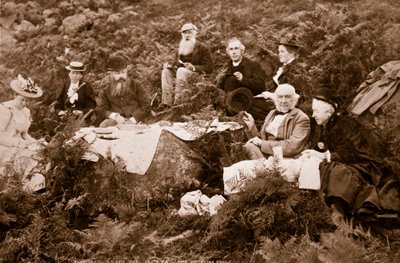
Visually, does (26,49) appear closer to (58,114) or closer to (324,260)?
(58,114)

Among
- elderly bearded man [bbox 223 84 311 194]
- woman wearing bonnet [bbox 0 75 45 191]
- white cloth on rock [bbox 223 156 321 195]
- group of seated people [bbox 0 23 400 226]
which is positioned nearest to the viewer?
group of seated people [bbox 0 23 400 226]

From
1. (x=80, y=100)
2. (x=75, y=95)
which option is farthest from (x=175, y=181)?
(x=75, y=95)

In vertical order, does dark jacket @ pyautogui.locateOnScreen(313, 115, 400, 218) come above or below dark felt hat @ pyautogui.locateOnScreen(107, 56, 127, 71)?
above

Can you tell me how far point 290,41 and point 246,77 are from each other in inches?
29.7

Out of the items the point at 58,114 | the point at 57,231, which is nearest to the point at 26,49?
the point at 58,114

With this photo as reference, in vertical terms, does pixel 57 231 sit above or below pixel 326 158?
below

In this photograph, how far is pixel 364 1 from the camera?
7.59 metres

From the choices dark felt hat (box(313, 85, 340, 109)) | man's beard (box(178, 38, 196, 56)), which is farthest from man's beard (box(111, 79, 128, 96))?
dark felt hat (box(313, 85, 340, 109))

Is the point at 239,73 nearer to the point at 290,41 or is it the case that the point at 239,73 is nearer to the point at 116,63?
the point at 290,41

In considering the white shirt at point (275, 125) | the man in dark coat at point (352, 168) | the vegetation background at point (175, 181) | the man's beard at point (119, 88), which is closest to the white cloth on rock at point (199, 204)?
the vegetation background at point (175, 181)

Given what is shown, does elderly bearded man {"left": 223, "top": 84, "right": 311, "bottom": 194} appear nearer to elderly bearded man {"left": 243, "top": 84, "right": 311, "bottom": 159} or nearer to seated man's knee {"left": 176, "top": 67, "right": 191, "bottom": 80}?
elderly bearded man {"left": 243, "top": 84, "right": 311, "bottom": 159}

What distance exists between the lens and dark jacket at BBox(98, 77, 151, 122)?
24.6 feet

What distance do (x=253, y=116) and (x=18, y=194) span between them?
2959 mm

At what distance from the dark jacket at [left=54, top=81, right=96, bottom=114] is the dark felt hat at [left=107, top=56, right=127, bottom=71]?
457 millimetres
